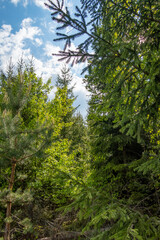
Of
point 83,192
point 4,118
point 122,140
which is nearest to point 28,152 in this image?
point 4,118

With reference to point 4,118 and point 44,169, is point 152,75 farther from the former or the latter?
point 44,169

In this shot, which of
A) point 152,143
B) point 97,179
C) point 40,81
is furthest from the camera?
point 40,81

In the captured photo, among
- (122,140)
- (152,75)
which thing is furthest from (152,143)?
(152,75)

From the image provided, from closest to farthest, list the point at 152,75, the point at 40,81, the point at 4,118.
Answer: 1. the point at 152,75
2. the point at 4,118
3. the point at 40,81

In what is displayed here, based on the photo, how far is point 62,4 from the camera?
8.02 feet

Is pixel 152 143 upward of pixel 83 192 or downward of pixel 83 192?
upward

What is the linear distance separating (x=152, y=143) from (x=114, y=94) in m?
3.56

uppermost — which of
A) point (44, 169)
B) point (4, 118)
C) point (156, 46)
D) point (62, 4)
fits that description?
point (62, 4)

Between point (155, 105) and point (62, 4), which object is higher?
point (62, 4)

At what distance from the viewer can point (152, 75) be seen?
Answer: 220 centimetres

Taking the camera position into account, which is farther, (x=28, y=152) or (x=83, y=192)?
(x=28, y=152)

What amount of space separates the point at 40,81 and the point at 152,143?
20.5ft

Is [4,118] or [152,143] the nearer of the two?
[4,118]

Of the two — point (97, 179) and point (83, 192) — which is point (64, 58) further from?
point (97, 179)
